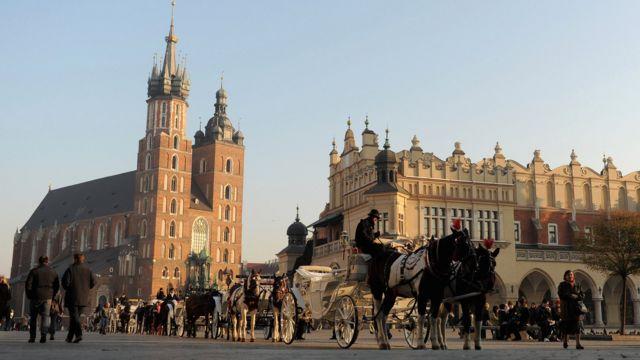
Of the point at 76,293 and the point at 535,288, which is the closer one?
the point at 76,293

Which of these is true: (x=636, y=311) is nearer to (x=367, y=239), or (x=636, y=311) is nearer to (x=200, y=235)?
(x=367, y=239)

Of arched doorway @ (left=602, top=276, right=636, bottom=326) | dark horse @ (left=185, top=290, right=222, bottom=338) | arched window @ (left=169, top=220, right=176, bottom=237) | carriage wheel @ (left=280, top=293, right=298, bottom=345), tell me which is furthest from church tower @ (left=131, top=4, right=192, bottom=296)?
carriage wheel @ (left=280, top=293, right=298, bottom=345)

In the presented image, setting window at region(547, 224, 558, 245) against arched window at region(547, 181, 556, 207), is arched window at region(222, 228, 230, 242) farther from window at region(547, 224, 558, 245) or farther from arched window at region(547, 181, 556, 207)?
window at region(547, 224, 558, 245)

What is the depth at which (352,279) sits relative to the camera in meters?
14.7

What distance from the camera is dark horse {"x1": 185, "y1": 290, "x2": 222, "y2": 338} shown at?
2116 centimetres

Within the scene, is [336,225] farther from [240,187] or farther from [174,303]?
[240,187]

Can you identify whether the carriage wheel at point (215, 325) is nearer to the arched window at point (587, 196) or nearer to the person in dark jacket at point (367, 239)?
the person in dark jacket at point (367, 239)

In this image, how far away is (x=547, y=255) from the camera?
1868 inches

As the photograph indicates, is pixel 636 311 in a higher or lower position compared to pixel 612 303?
lower

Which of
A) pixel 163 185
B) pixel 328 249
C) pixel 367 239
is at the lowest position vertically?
pixel 367 239

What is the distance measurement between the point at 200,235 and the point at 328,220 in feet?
206

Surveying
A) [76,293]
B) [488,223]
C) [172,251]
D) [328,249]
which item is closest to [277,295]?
[76,293]

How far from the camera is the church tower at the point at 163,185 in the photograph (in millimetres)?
102688

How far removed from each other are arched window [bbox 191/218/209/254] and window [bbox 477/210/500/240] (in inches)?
2746
